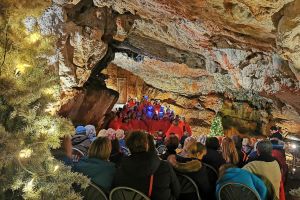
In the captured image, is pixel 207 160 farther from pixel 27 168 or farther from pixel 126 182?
pixel 27 168

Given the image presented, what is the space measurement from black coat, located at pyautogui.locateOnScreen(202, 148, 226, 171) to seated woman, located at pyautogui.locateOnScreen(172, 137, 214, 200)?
38 centimetres

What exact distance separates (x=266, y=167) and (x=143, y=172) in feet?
4.67

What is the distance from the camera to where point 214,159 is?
4258 millimetres

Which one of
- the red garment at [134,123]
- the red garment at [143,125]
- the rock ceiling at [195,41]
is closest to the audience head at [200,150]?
the rock ceiling at [195,41]

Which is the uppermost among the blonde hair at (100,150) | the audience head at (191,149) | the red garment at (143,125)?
the red garment at (143,125)

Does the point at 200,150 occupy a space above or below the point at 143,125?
below

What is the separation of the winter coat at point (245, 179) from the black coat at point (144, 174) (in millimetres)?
591

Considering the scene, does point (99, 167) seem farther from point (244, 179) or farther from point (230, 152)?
point (230, 152)

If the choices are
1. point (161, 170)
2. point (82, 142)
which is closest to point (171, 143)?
point (161, 170)

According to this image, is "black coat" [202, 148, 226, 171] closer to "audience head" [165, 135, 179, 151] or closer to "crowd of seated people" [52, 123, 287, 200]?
"crowd of seated people" [52, 123, 287, 200]

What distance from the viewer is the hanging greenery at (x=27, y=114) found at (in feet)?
7.54

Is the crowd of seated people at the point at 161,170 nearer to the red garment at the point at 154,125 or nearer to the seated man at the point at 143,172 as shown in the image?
the seated man at the point at 143,172

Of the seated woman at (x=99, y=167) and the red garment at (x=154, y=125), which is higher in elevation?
the red garment at (x=154, y=125)

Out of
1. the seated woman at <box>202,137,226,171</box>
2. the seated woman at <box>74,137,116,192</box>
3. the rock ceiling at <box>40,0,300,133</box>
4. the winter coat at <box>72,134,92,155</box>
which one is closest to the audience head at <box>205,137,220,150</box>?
the seated woman at <box>202,137,226,171</box>
